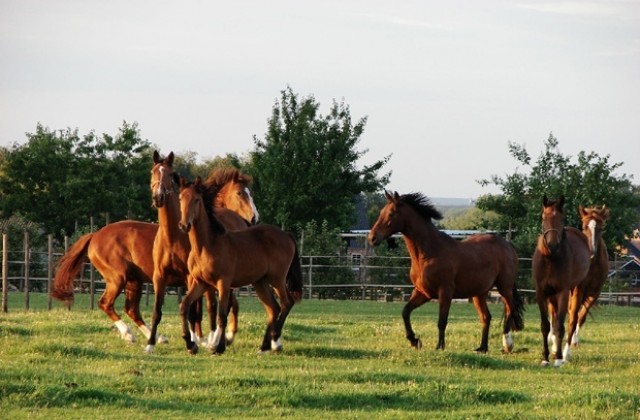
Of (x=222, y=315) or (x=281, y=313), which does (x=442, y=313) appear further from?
(x=222, y=315)

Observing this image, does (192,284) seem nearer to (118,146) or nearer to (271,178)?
(271,178)

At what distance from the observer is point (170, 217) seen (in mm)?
15195

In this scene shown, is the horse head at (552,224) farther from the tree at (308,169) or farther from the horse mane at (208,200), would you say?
the tree at (308,169)

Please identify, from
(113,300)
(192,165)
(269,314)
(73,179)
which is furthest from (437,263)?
(192,165)

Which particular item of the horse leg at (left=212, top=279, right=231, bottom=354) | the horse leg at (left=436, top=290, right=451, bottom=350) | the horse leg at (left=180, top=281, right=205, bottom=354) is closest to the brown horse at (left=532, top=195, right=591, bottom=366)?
the horse leg at (left=436, top=290, right=451, bottom=350)

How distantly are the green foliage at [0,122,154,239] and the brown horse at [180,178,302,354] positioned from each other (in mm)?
34511

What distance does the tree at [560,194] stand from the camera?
40156 mm

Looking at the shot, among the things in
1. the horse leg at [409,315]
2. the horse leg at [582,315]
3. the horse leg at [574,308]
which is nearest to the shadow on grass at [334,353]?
the horse leg at [409,315]

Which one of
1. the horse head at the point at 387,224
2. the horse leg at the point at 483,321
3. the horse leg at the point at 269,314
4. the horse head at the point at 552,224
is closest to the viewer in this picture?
the horse leg at the point at 269,314

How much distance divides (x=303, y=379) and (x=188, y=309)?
2.79 metres

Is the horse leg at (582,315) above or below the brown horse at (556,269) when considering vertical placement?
below

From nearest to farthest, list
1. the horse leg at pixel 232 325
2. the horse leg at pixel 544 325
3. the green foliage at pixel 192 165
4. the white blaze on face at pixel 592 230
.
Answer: the horse leg at pixel 544 325, the horse leg at pixel 232 325, the white blaze on face at pixel 592 230, the green foliage at pixel 192 165

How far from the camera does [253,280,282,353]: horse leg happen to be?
1542 centimetres

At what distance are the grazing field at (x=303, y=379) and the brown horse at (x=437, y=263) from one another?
1.63 ft
